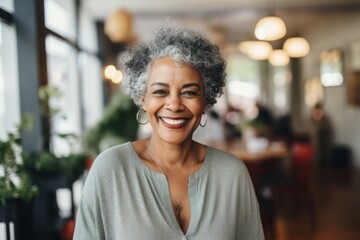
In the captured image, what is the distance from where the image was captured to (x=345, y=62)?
8523 mm

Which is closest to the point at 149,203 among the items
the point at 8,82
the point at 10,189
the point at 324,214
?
the point at 10,189

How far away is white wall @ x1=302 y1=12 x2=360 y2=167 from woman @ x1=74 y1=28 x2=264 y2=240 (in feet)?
24.4

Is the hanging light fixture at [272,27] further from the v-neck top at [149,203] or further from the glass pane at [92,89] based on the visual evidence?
the v-neck top at [149,203]

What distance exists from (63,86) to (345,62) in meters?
6.18

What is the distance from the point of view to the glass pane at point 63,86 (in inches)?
172

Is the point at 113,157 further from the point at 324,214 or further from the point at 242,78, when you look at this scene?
the point at 242,78

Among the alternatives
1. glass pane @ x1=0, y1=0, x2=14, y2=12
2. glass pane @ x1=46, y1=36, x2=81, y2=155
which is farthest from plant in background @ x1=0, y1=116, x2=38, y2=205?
glass pane @ x1=46, y1=36, x2=81, y2=155

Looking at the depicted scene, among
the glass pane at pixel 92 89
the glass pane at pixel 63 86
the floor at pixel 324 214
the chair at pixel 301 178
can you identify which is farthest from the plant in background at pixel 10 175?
the glass pane at pixel 92 89

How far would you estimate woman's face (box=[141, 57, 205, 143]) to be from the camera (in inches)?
56.1

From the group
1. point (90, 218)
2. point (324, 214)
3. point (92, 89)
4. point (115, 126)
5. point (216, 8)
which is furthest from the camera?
point (92, 89)

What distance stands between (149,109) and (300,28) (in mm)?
10432

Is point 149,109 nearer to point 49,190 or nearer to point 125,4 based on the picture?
point 49,190

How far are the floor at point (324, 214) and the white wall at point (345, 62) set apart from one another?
1.54m

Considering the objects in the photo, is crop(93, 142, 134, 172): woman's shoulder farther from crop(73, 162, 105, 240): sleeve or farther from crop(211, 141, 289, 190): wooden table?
crop(211, 141, 289, 190): wooden table
